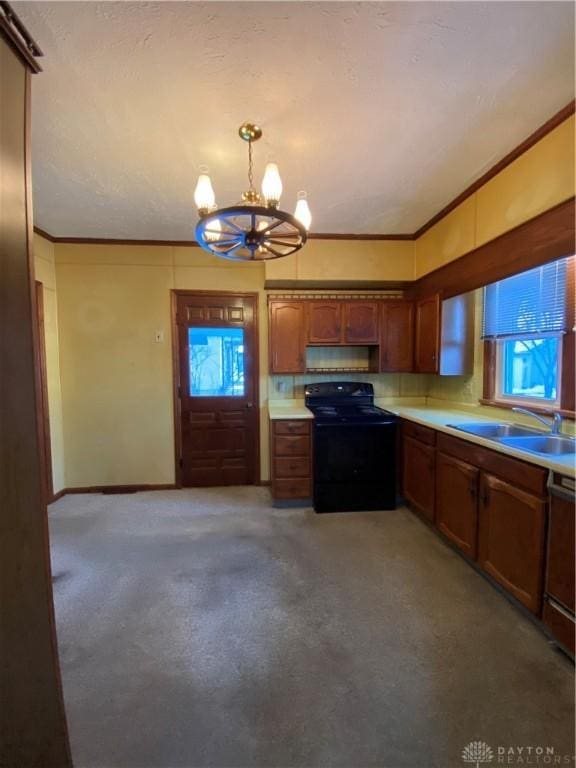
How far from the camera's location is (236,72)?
1.48m

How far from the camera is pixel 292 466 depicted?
127 inches

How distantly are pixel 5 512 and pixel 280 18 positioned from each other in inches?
73.2

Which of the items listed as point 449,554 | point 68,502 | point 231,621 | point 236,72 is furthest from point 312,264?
point 68,502

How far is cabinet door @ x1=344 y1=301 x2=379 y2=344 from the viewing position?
11.5 ft

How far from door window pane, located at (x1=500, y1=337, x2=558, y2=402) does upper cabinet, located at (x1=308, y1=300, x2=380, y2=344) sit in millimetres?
1182

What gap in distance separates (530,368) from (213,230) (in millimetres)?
2486

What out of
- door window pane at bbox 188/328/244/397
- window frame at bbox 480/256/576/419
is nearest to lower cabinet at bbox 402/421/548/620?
window frame at bbox 480/256/576/419

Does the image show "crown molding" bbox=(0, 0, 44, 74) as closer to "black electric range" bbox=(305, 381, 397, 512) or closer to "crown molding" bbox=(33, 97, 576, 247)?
"crown molding" bbox=(33, 97, 576, 247)

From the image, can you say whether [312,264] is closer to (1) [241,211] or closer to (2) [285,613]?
(1) [241,211]

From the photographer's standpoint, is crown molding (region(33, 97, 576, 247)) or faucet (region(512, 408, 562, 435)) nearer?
crown molding (region(33, 97, 576, 247))

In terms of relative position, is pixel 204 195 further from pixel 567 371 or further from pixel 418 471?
pixel 418 471

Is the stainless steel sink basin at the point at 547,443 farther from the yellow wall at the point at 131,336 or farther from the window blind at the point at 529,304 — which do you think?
the yellow wall at the point at 131,336

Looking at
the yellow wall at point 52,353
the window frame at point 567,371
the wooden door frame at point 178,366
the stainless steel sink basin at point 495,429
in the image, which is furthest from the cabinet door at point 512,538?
the yellow wall at point 52,353

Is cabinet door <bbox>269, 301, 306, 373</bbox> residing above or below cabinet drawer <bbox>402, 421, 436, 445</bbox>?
above
